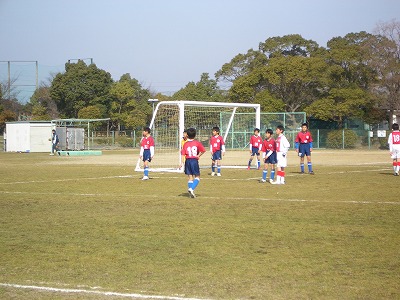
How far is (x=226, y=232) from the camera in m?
10.5

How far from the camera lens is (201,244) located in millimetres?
9461

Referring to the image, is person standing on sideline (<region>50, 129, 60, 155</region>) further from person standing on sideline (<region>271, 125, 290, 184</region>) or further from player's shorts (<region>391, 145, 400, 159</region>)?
player's shorts (<region>391, 145, 400, 159</region>)

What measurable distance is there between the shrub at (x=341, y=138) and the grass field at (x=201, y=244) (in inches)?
1868

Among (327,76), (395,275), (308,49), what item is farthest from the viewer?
(308,49)

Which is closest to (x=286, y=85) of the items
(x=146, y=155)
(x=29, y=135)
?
(x=29, y=135)

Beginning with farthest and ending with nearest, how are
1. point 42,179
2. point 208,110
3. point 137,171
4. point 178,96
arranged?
1. point 178,96
2. point 208,110
3. point 137,171
4. point 42,179

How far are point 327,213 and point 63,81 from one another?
5950 cm

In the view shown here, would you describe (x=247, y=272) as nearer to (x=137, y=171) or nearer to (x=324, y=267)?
(x=324, y=267)

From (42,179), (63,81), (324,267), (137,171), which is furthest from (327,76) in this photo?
(324,267)

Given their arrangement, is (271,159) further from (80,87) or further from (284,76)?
(80,87)

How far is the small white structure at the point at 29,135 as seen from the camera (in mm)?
54812

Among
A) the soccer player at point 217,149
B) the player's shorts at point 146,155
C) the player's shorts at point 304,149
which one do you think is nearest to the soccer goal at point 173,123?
the soccer player at point 217,149

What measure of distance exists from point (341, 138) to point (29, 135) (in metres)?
31.4

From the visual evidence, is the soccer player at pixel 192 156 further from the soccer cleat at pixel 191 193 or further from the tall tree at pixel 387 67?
the tall tree at pixel 387 67
